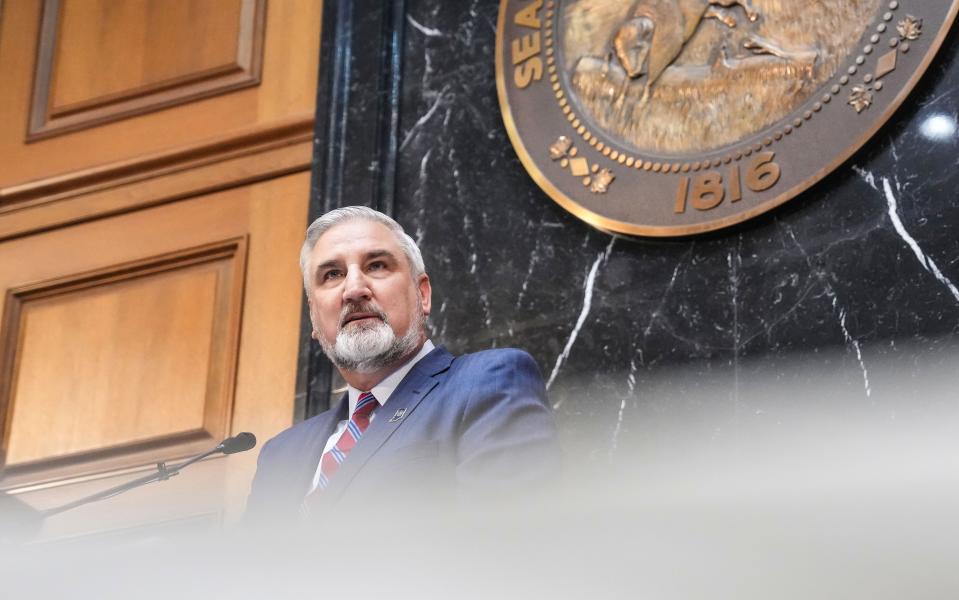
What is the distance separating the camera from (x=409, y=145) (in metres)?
3.53

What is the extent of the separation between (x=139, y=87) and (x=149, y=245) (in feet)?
1.47

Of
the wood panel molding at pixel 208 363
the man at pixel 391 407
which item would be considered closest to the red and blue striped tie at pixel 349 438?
the man at pixel 391 407

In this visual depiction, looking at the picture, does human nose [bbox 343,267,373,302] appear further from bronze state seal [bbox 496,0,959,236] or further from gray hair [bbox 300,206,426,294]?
bronze state seal [bbox 496,0,959,236]

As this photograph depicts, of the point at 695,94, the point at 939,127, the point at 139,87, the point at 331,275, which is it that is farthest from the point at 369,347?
the point at 139,87

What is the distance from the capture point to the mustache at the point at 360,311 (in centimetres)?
277

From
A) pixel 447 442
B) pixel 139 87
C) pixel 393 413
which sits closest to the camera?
pixel 447 442

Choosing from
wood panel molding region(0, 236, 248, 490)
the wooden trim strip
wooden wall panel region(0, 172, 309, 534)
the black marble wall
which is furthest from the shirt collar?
the wooden trim strip

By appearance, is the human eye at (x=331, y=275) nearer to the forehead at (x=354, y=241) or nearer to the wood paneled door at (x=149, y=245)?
the forehead at (x=354, y=241)

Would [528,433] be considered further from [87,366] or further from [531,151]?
[87,366]

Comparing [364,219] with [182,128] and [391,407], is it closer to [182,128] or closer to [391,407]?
[391,407]

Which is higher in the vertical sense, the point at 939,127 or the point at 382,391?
the point at 939,127

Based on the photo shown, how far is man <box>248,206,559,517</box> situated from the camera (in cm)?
239

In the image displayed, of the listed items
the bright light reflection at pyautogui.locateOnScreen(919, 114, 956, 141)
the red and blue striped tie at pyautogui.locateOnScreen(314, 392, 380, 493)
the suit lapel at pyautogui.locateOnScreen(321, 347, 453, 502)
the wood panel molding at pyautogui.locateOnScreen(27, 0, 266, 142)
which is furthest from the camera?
the wood panel molding at pyautogui.locateOnScreen(27, 0, 266, 142)

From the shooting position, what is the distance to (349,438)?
8.74 feet
